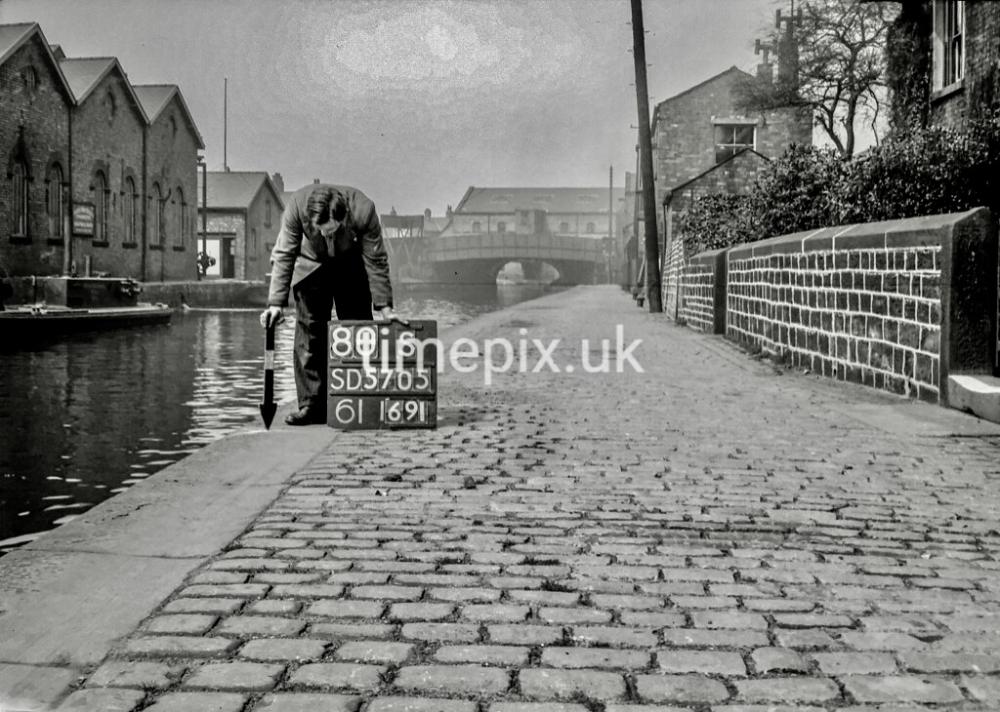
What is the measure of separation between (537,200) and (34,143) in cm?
10708

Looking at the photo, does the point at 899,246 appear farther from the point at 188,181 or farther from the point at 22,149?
the point at 188,181

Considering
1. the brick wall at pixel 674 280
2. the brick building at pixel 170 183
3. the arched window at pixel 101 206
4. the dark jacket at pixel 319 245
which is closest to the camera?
the dark jacket at pixel 319 245

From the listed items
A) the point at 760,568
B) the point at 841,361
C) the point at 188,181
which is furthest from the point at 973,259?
the point at 188,181

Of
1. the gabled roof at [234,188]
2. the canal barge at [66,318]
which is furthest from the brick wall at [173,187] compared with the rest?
the canal barge at [66,318]

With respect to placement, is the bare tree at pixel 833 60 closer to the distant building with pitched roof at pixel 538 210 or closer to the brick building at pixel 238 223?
the brick building at pixel 238 223

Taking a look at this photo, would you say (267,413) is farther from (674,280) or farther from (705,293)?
(674,280)

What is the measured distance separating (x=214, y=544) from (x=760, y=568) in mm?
2005

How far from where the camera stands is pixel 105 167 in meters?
36.1

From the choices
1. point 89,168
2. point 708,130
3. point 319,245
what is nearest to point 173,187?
point 89,168

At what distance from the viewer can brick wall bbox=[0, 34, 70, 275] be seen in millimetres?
29562

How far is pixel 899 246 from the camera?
337 inches

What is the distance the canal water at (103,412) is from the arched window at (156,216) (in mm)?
22032

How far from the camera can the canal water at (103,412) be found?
583 centimetres

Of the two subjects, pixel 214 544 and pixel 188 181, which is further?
pixel 188 181
